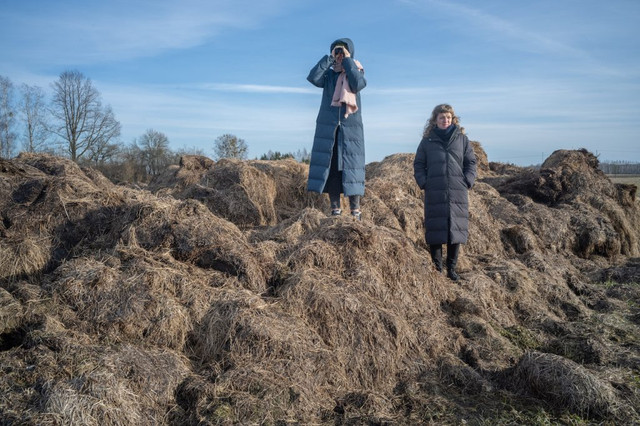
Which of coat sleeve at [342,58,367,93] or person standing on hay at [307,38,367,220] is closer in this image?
coat sleeve at [342,58,367,93]

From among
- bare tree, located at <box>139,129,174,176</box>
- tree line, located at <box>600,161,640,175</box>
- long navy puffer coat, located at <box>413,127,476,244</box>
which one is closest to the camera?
long navy puffer coat, located at <box>413,127,476,244</box>

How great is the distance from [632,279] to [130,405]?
292 inches

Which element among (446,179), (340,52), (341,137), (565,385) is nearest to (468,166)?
(446,179)

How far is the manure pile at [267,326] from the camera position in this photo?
358 centimetres

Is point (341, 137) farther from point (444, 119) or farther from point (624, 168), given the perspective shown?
point (624, 168)

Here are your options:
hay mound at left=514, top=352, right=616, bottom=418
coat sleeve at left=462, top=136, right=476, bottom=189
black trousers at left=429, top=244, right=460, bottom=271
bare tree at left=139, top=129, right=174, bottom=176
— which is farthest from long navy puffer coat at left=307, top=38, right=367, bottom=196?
bare tree at left=139, top=129, right=174, bottom=176

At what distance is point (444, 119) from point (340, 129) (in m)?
1.25

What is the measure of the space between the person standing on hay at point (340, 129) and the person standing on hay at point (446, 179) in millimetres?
792

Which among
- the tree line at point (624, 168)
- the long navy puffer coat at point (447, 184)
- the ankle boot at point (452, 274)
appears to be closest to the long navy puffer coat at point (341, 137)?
the long navy puffer coat at point (447, 184)

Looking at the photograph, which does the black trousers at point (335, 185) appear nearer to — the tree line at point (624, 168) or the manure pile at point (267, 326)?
the manure pile at point (267, 326)

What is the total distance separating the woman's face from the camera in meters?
6.19

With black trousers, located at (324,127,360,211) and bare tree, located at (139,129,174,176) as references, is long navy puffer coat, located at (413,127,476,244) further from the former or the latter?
bare tree, located at (139,129,174,176)

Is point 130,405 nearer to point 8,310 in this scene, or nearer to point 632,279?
point 8,310

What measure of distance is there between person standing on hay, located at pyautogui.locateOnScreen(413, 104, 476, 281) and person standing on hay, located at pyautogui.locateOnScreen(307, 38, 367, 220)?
79cm
